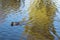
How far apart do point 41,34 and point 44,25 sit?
439 millimetres

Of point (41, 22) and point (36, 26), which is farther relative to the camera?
point (41, 22)

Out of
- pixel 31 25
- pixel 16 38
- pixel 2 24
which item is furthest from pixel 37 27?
pixel 2 24

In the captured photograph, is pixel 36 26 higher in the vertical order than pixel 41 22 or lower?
lower

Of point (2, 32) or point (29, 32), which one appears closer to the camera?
point (29, 32)

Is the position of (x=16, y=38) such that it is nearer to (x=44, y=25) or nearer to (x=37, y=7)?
(x=44, y=25)

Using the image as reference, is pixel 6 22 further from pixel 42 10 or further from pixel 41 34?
pixel 41 34

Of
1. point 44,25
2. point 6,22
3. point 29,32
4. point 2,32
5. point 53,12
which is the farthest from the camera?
point 6,22

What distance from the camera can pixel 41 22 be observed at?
6664 millimetres

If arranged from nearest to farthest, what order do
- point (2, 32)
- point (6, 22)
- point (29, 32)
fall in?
point (29, 32)
point (2, 32)
point (6, 22)

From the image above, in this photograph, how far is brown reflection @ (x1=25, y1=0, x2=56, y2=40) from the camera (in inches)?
241

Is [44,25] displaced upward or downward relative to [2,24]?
downward

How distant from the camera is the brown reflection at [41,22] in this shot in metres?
6.12

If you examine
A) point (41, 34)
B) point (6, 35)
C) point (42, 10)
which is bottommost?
point (41, 34)

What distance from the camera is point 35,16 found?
270 inches
